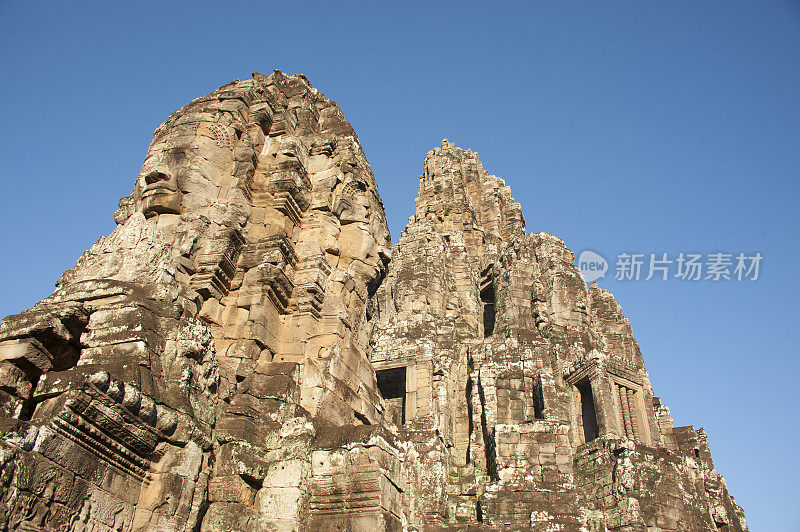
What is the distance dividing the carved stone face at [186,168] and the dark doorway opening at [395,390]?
1293cm

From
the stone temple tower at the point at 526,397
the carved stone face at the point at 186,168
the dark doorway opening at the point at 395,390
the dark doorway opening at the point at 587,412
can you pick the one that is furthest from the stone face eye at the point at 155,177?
the dark doorway opening at the point at 587,412

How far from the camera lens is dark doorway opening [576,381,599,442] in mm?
20312

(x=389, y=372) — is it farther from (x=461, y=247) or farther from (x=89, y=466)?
(x=89, y=466)

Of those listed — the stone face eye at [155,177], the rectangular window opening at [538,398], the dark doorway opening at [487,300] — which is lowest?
the stone face eye at [155,177]

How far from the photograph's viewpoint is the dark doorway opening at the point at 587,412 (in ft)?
66.6

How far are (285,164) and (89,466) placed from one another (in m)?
5.14

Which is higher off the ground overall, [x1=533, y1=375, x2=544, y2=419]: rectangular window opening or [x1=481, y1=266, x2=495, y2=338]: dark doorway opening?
[x1=481, y1=266, x2=495, y2=338]: dark doorway opening

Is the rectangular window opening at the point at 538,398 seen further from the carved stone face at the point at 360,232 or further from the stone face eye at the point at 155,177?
the stone face eye at the point at 155,177

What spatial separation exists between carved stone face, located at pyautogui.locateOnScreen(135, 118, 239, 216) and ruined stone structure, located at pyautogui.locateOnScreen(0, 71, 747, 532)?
2 centimetres

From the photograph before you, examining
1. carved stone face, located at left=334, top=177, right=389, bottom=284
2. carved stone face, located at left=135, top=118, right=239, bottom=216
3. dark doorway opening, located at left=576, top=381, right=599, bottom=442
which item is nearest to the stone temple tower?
dark doorway opening, located at left=576, top=381, right=599, bottom=442

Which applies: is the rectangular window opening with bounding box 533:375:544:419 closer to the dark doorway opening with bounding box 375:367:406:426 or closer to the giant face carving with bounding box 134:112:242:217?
the dark doorway opening with bounding box 375:367:406:426

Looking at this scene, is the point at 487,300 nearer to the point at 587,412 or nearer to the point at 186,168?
the point at 587,412

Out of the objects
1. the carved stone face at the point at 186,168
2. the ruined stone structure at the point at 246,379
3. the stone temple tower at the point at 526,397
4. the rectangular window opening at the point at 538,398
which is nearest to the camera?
the ruined stone structure at the point at 246,379

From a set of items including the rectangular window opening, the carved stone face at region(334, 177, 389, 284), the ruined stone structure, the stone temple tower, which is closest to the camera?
the ruined stone structure
